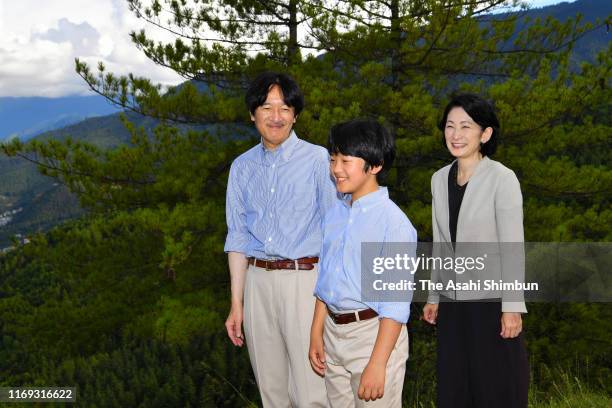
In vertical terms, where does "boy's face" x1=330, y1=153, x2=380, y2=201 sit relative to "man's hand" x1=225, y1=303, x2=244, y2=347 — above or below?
above

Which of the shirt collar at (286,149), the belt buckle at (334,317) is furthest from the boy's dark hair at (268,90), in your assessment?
the belt buckle at (334,317)

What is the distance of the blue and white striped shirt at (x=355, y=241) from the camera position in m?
1.93

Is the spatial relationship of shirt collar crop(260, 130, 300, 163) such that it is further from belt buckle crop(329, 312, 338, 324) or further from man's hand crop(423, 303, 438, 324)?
man's hand crop(423, 303, 438, 324)

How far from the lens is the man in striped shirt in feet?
7.93

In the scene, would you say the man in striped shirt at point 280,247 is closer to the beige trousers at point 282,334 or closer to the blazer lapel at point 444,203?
the beige trousers at point 282,334

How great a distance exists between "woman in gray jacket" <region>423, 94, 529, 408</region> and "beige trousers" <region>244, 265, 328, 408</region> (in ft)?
1.84

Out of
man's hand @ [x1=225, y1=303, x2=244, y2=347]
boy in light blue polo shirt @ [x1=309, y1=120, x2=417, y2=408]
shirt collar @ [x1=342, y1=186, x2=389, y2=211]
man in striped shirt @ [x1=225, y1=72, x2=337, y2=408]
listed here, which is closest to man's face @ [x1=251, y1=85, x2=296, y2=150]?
man in striped shirt @ [x1=225, y1=72, x2=337, y2=408]

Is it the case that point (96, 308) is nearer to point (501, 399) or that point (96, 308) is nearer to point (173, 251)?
point (173, 251)

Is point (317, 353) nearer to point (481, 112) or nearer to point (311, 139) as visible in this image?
point (481, 112)

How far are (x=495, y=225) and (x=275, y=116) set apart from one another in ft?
3.48

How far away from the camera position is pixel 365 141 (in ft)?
6.51

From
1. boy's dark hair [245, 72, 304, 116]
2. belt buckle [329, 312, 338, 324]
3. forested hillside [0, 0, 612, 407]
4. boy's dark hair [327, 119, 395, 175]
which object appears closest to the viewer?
boy's dark hair [327, 119, 395, 175]

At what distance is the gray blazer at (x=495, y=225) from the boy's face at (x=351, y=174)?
0.48 metres

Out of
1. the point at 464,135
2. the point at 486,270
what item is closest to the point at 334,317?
the point at 486,270
